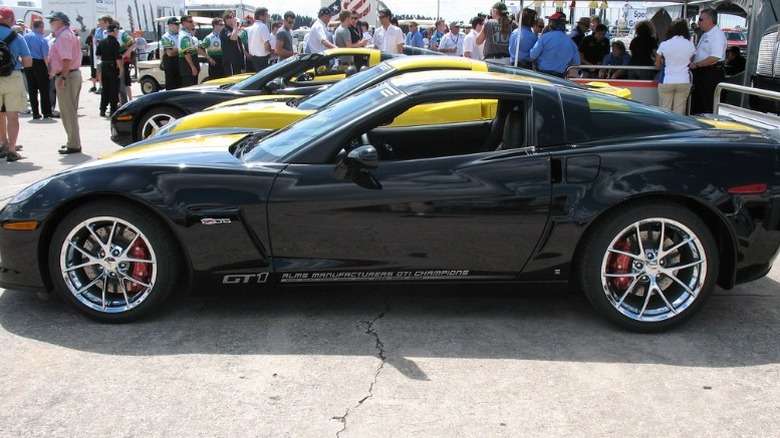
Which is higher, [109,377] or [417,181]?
[417,181]

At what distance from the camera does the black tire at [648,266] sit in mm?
4012

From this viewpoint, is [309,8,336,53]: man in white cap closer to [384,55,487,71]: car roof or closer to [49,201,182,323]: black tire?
[384,55,487,71]: car roof

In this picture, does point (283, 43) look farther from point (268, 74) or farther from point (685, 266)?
point (685, 266)

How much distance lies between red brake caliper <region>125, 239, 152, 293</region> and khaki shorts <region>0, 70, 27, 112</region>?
628cm

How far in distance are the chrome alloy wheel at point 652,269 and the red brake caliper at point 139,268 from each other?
241 cm

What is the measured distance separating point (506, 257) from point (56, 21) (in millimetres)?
8192

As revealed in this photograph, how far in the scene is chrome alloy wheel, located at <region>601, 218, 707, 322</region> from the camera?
404 centimetres

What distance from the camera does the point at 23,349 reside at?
3828mm

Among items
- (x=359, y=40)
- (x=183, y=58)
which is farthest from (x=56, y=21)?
(x=359, y=40)

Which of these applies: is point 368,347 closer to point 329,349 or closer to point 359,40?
point 329,349

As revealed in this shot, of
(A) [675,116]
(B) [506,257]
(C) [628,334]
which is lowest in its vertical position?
(C) [628,334]

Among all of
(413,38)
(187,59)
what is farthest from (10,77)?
(413,38)

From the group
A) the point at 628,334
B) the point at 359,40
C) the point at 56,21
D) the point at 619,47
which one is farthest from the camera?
the point at 359,40

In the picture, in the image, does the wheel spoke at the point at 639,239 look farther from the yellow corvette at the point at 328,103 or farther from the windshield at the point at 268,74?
the windshield at the point at 268,74
